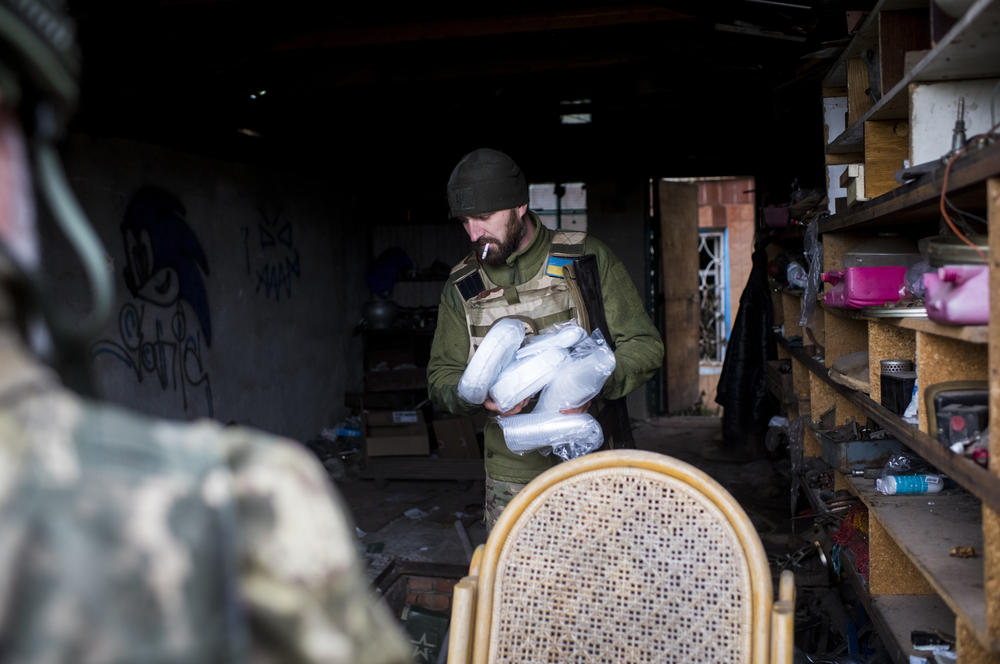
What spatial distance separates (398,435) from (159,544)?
634cm

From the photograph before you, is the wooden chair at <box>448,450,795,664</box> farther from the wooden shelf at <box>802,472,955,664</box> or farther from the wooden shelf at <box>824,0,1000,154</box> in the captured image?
the wooden shelf at <box>824,0,1000,154</box>

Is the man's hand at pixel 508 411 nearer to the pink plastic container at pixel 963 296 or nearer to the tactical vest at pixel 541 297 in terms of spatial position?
the tactical vest at pixel 541 297

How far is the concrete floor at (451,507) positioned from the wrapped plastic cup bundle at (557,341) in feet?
7.11

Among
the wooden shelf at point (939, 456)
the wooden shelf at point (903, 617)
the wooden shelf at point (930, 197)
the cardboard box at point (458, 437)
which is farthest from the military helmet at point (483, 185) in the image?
the cardboard box at point (458, 437)

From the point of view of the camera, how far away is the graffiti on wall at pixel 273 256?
679 centimetres

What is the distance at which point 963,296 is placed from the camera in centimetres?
191

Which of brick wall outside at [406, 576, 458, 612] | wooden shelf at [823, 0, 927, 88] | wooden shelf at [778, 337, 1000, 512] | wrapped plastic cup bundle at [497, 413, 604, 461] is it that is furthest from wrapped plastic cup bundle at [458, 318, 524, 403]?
wooden shelf at [823, 0, 927, 88]

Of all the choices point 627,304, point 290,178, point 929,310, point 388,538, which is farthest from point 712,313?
point 929,310

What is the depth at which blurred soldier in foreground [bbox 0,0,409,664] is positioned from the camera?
0.64 metres

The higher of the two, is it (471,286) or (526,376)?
(471,286)

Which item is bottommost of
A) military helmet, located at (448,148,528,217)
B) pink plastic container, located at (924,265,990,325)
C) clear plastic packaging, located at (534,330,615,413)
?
clear plastic packaging, located at (534,330,615,413)

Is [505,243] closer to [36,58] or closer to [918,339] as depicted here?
[918,339]

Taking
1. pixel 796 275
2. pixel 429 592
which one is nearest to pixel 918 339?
pixel 429 592

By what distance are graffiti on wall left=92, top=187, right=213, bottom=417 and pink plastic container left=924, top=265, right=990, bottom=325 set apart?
4.44m
